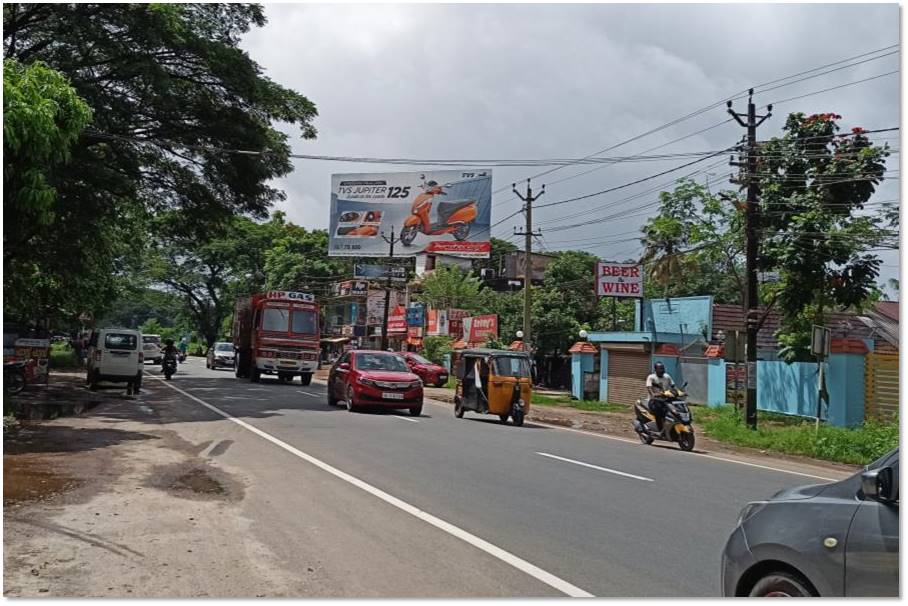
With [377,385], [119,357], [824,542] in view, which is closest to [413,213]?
[119,357]

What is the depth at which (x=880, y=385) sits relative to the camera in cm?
2084

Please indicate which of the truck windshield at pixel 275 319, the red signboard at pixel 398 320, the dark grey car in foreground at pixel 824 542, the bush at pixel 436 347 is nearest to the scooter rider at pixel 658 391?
the dark grey car in foreground at pixel 824 542

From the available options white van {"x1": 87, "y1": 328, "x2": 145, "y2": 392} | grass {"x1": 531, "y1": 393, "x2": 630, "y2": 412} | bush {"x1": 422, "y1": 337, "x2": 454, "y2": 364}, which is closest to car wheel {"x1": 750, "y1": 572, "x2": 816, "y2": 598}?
white van {"x1": 87, "y1": 328, "x2": 145, "y2": 392}

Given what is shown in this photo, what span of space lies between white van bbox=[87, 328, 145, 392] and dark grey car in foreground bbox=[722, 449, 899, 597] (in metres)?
23.6

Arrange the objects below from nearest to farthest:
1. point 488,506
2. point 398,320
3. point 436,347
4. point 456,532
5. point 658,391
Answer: point 456,532 < point 488,506 < point 658,391 < point 436,347 < point 398,320

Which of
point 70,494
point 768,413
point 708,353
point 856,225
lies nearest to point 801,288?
point 856,225

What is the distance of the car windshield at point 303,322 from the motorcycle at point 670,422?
1748 centimetres

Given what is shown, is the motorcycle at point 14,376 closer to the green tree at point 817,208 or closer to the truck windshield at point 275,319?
the truck windshield at point 275,319

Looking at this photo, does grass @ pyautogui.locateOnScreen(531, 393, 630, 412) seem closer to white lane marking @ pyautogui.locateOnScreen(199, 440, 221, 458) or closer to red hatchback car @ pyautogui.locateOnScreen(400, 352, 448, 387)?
red hatchback car @ pyautogui.locateOnScreen(400, 352, 448, 387)

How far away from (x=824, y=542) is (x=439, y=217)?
46.1m

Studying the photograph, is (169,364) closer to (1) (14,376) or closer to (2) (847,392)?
(1) (14,376)

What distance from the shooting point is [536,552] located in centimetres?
685

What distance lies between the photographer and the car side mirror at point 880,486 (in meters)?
3.84

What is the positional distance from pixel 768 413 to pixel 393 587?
69.4 feet
